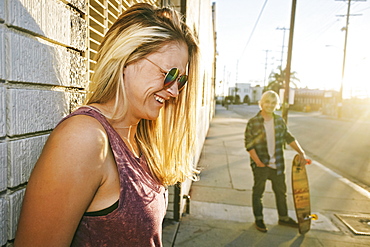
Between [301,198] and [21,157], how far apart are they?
13.3 ft

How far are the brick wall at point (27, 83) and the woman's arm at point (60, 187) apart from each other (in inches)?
7.5

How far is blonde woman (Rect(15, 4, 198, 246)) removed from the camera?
31.8 inches

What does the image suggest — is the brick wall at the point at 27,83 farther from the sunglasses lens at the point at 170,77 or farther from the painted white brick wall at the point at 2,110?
the sunglasses lens at the point at 170,77

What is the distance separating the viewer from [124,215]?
37.5 inches

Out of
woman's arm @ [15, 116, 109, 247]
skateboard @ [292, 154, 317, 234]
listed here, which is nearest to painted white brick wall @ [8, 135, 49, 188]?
woman's arm @ [15, 116, 109, 247]

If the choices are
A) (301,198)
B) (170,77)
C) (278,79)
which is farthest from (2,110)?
(278,79)

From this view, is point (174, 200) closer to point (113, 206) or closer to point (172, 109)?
point (172, 109)

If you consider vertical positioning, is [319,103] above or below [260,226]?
above

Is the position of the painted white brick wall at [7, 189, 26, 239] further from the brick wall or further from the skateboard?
the skateboard

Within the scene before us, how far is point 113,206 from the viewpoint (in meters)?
0.94

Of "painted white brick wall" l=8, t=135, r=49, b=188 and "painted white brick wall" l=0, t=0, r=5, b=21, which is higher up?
"painted white brick wall" l=0, t=0, r=5, b=21

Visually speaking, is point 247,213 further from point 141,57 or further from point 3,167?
point 3,167

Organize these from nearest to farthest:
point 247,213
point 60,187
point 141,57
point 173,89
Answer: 1. point 60,187
2. point 141,57
3. point 173,89
4. point 247,213

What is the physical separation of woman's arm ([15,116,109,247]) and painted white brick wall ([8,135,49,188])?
0.63 ft
